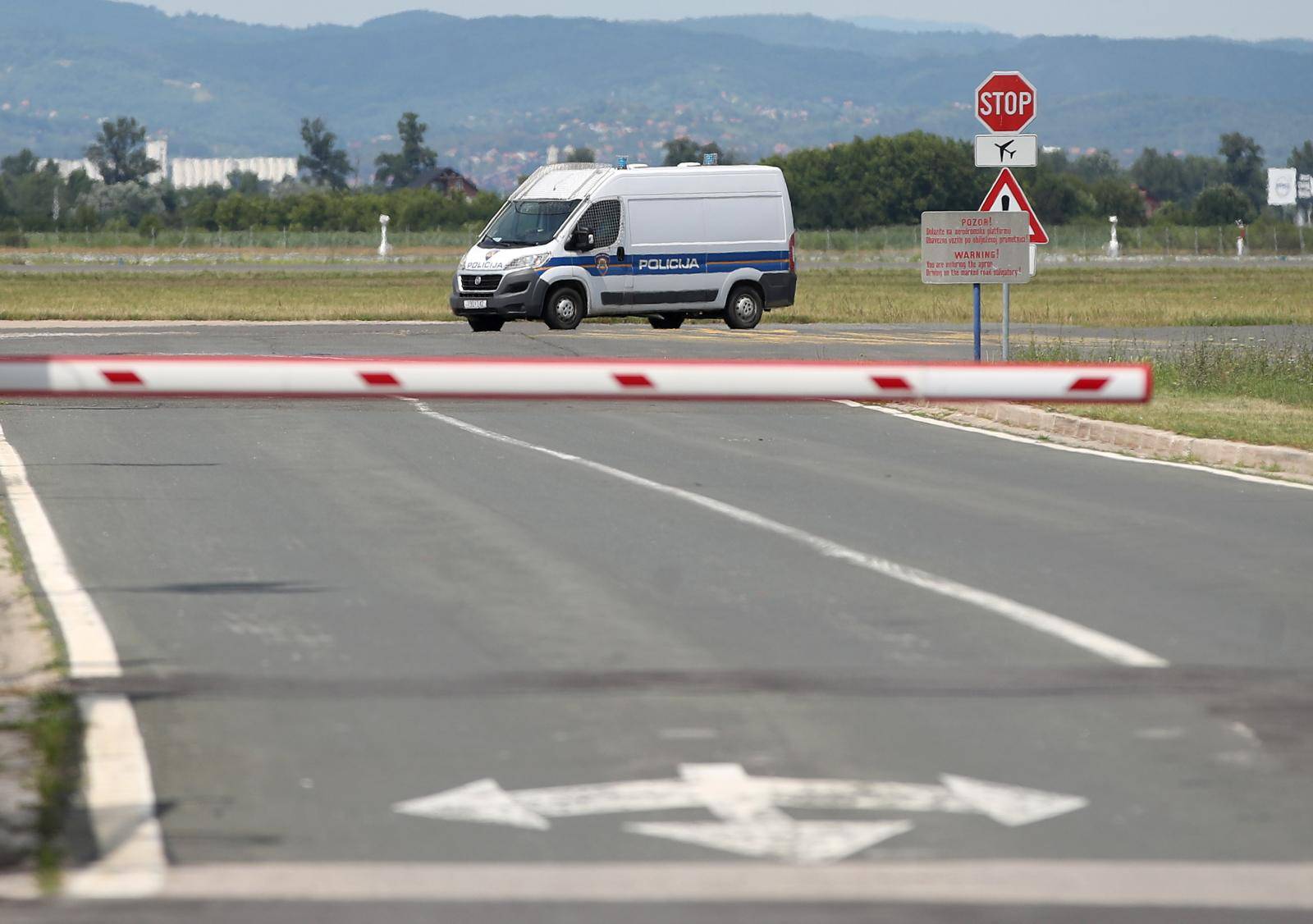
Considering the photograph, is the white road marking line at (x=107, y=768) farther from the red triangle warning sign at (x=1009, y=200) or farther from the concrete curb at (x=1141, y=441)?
the red triangle warning sign at (x=1009, y=200)

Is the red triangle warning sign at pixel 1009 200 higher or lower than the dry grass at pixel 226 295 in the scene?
higher

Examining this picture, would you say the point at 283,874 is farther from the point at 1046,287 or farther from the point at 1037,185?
the point at 1037,185

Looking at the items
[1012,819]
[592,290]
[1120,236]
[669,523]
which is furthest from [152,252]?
[1012,819]

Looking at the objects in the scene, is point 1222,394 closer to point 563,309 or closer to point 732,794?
point 563,309

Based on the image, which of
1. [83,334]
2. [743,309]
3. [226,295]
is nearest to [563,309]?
[743,309]

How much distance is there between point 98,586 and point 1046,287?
166 feet

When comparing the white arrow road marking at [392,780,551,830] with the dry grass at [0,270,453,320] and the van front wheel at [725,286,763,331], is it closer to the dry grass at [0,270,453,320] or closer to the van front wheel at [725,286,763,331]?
the van front wheel at [725,286,763,331]

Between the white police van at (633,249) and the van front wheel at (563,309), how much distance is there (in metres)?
0.01

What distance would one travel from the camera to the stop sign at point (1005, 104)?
69.6ft

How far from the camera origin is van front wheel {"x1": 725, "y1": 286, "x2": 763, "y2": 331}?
33844mm

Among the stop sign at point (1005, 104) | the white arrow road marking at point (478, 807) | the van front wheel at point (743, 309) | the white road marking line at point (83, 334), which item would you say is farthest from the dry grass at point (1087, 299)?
the white arrow road marking at point (478, 807)

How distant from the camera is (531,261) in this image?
1298 inches

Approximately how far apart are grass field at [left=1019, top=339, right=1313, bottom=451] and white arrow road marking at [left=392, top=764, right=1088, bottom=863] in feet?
31.5

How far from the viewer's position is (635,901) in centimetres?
497
